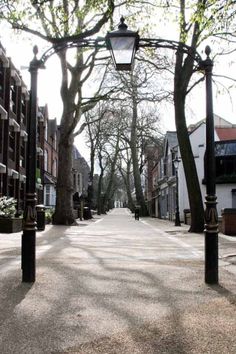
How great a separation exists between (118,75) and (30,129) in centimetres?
2043

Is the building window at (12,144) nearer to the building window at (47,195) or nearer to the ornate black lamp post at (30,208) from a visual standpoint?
the building window at (47,195)

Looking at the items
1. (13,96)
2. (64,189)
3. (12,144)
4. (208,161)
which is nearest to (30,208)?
(208,161)

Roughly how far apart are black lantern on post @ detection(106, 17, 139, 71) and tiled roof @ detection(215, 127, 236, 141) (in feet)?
112

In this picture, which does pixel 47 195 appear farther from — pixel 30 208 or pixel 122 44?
pixel 122 44

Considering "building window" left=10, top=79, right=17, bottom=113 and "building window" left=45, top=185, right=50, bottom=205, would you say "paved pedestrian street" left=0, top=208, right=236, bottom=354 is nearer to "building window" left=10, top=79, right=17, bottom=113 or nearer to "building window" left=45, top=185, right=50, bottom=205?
"building window" left=10, top=79, right=17, bottom=113

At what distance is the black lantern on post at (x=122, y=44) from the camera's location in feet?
26.1

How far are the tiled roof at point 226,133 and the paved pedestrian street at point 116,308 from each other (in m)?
31.7

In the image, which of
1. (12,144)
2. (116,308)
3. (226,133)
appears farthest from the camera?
(226,133)

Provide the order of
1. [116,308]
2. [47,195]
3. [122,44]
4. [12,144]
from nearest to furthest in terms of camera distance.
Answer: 1. [116,308]
2. [122,44]
3. [12,144]
4. [47,195]

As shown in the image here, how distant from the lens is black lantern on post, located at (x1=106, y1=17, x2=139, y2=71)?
26.1 ft

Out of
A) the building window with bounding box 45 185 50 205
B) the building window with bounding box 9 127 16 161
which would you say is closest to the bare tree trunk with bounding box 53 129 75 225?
the building window with bounding box 9 127 16 161

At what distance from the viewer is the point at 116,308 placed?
6.36 meters

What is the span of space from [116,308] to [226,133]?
37.0 m

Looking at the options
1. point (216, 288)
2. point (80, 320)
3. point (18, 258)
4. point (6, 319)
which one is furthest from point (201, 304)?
point (18, 258)
